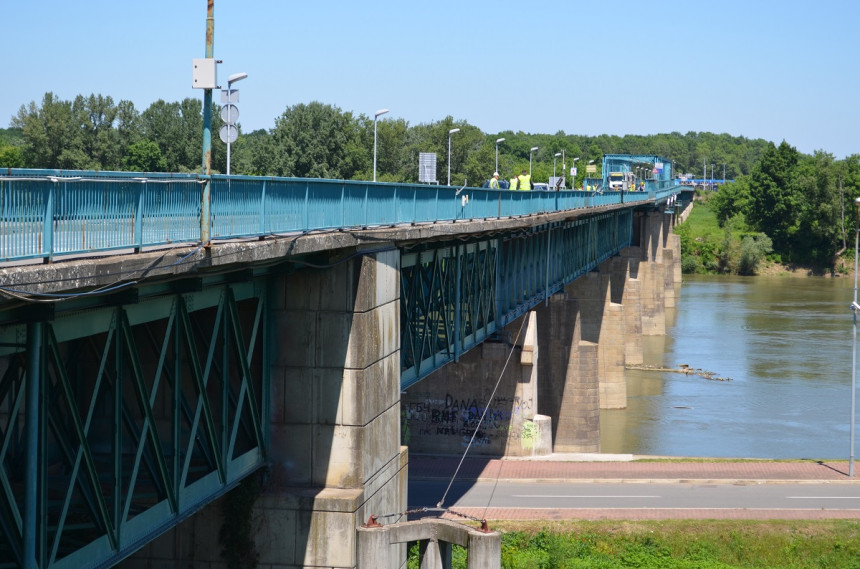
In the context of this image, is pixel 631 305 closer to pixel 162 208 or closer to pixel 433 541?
pixel 433 541

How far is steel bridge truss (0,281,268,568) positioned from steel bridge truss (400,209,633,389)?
637 centimetres

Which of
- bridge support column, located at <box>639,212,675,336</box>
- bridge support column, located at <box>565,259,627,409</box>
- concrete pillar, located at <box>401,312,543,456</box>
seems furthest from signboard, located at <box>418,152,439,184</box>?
bridge support column, located at <box>639,212,675,336</box>

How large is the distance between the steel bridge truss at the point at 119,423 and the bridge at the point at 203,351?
3 cm

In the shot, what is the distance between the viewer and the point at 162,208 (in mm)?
12188

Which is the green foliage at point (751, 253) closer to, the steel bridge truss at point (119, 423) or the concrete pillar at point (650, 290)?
the concrete pillar at point (650, 290)

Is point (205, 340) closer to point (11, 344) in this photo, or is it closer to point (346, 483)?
point (346, 483)

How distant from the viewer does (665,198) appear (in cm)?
9875

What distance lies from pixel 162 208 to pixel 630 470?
72.8 feet

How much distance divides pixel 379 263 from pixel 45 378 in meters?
7.92

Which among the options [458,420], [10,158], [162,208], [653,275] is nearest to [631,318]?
[653,275]

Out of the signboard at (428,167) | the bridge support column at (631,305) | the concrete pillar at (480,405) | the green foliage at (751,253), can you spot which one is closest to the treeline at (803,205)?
the green foliage at (751,253)

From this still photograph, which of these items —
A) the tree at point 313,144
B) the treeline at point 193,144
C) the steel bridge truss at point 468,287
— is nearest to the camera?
the steel bridge truss at point 468,287

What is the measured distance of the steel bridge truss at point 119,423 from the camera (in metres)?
10.5

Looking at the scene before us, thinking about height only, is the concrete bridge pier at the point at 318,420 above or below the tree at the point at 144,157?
below
